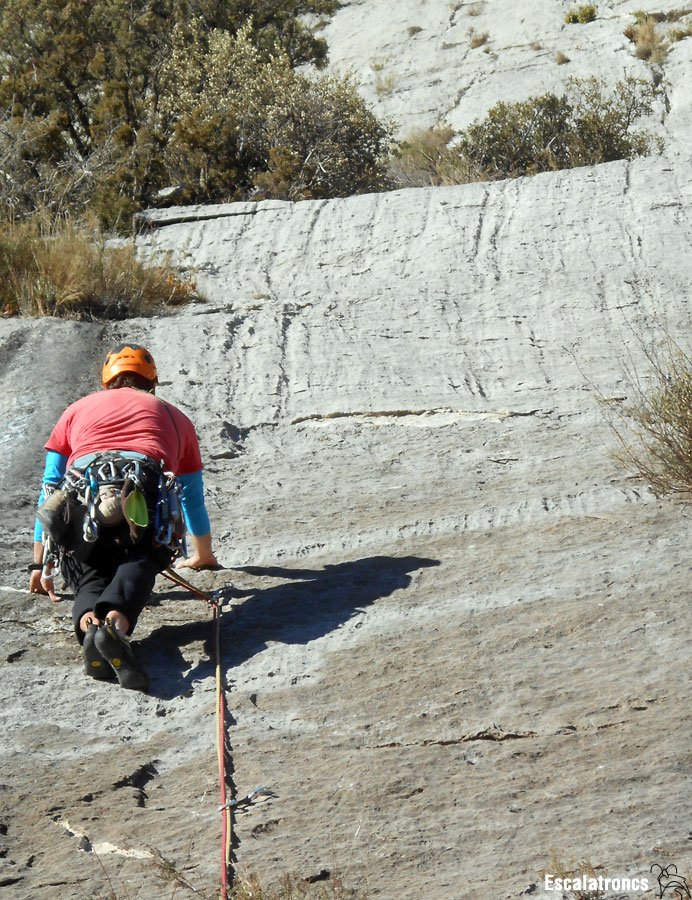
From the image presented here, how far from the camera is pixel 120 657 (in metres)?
4.48

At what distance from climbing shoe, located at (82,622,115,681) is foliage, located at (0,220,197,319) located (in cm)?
582

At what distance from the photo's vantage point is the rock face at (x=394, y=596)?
3.54m

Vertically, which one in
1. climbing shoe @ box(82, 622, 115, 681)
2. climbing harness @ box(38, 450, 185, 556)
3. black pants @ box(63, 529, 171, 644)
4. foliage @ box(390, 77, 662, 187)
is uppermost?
climbing harness @ box(38, 450, 185, 556)

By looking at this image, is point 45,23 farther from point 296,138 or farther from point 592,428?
point 592,428

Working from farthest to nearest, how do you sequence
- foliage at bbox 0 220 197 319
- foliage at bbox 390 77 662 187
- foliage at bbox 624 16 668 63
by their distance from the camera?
foliage at bbox 624 16 668 63, foliage at bbox 390 77 662 187, foliage at bbox 0 220 197 319

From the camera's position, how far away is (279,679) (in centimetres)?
464

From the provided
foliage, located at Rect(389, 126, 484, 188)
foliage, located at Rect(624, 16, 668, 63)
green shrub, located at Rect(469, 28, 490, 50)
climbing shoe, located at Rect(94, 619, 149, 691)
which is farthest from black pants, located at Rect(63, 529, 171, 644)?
green shrub, located at Rect(469, 28, 490, 50)

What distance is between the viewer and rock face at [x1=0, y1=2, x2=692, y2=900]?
3.54m

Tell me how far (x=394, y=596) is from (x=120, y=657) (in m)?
1.49

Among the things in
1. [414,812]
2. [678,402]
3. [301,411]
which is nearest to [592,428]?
[678,402]

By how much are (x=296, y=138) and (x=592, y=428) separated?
873 cm

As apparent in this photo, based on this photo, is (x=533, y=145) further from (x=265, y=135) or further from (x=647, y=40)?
(x=647, y=40)

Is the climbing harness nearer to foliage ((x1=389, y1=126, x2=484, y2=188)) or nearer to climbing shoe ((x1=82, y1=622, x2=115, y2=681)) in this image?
climbing shoe ((x1=82, y1=622, x2=115, y2=681))

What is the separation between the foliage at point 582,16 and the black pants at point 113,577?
24676mm
